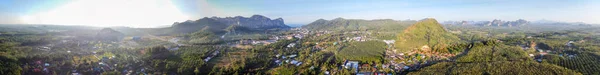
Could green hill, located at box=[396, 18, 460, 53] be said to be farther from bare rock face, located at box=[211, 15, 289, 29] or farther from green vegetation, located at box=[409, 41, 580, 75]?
bare rock face, located at box=[211, 15, 289, 29]

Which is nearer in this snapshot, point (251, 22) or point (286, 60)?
point (286, 60)

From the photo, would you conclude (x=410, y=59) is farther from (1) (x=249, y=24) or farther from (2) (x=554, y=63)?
(1) (x=249, y=24)

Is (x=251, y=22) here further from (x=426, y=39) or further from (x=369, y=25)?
(x=426, y=39)

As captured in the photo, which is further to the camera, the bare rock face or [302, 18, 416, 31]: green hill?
the bare rock face

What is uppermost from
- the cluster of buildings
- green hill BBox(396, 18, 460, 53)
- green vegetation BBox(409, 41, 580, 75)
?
green hill BBox(396, 18, 460, 53)

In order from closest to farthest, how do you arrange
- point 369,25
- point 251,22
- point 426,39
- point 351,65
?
point 351,65 → point 426,39 → point 369,25 → point 251,22

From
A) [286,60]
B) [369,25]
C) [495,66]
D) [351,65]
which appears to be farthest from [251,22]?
[495,66]

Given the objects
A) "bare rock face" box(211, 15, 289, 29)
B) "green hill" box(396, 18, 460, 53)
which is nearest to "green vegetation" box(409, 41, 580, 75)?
"green hill" box(396, 18, 460, 53)

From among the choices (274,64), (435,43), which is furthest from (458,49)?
(274,64)

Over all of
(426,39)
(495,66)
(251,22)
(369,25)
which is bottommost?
(495,66)
